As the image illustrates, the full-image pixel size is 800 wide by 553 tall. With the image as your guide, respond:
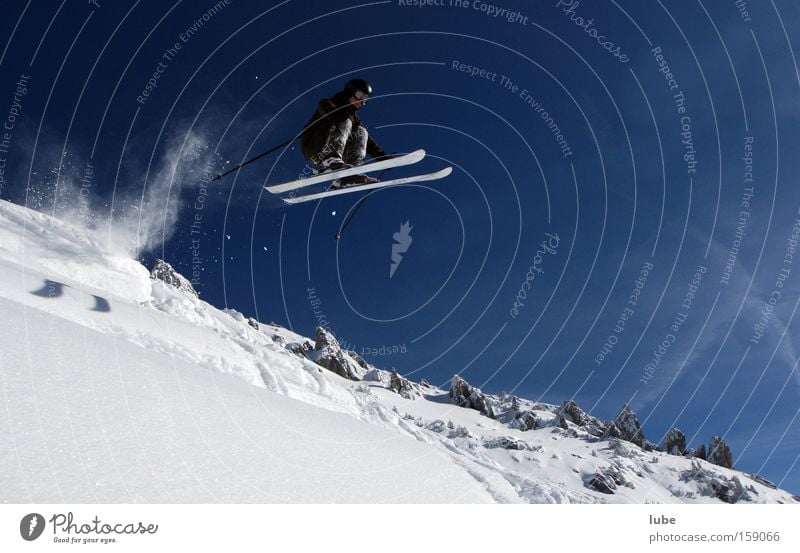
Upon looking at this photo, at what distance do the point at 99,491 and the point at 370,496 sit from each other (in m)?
3.12

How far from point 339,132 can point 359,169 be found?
3.08ft

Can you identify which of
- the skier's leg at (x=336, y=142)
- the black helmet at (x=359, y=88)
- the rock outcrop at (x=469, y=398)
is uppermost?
the black helmet at (x=359, y=88)

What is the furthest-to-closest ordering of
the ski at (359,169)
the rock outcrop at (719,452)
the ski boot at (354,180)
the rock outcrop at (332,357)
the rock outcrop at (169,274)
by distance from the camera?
the rock outcrop at (332,357) → the rock outcrop at (169,274) → the rock outcrop at (719,452) → the ski boot at (354,180) → the ski at (359,169)

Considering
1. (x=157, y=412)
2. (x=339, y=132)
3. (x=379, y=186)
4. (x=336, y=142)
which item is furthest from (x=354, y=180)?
(x=157, y=412)

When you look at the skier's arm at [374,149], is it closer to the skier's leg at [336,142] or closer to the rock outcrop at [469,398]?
the skier's leg at [336,142]

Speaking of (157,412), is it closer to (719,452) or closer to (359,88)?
(359,88)

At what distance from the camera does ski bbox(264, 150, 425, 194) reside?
1081 centimetres

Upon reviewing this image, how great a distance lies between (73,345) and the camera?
704 cm

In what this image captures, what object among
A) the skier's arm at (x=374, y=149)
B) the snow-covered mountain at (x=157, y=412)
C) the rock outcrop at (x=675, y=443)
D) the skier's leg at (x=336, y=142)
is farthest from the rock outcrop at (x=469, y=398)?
the skier's leg at (x=336, y=142)

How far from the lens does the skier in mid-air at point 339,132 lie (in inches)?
396

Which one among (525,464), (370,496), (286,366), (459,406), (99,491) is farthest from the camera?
(459,406)
